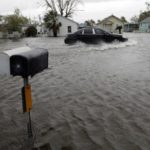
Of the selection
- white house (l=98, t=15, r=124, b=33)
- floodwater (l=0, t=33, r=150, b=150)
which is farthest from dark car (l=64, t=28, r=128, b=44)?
white house (l=98, t=15, r=124, b=33)

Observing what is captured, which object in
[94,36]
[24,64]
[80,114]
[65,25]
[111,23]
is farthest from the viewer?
[111,23]

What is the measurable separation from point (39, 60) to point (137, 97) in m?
3.68

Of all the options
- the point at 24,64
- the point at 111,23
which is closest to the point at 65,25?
the point at 111,23

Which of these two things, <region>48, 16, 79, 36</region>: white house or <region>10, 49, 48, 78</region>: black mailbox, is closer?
<region>10, 49, 48, 78</region>: black mailbox

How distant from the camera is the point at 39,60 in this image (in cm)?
459

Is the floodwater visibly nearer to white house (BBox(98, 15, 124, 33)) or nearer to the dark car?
the dark car

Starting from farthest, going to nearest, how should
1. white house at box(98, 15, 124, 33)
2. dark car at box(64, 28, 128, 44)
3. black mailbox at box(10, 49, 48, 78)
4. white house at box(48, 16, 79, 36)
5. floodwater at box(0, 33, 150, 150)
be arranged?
white house at box(98, 15, 124, 33)
white house at box(48, 16, 79, 36)
dark car at box(64, 28, 128, 44)
floodwater at box(0, 33, 150, 150)
black mailbox at box(10, 49, 48, 78)

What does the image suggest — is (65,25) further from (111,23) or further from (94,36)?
(94,36)

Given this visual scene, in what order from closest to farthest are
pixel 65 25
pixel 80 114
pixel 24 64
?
pixel 24 64 → pixel 80 114 → pixel 65 25

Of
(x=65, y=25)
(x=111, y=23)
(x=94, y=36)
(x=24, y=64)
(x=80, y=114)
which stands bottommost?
(x=80, y=114)

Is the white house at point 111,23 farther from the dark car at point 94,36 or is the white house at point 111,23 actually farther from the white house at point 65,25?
the dark car at point 94,36

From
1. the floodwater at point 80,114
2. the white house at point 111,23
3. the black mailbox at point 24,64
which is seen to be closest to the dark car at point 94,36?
the floodwater at point 80,114

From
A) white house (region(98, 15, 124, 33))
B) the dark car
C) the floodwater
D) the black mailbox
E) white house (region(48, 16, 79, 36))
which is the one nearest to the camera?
the black mailbox

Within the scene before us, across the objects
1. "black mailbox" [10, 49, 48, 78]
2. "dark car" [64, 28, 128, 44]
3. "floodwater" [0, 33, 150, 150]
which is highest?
"black mailbox" [10, 49, 48, 78]
